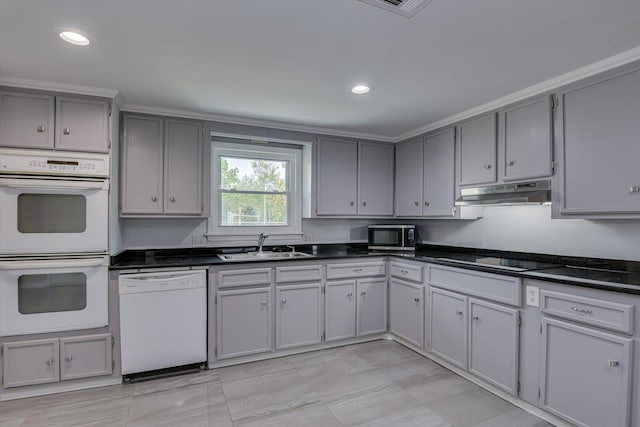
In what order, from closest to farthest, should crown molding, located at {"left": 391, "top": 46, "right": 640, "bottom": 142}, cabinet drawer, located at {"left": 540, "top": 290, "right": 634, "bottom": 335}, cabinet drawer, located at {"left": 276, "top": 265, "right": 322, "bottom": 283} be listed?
cabinet drawer, located at {"left": 540, "top": 290, "right": 634, "bottom": 335} < crown molding, located at {"left": 391, "top": 46, "right": 640, "bottom": 142} < cabinet drawer, located at {"left": 276, "top": 265, "right": 322, "bottom": 283}

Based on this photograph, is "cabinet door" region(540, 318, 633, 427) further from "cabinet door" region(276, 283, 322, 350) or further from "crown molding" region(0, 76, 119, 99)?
"crown molding" region(0, 76, 119, 99)

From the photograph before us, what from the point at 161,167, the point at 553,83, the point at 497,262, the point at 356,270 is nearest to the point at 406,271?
the point at 356,270

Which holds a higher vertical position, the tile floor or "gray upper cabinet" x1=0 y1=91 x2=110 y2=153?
Result: "gray upper cabinet" x1=0 y1=91 x2=110 y2=153

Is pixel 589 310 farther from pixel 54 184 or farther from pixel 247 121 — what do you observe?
pixel 54 184

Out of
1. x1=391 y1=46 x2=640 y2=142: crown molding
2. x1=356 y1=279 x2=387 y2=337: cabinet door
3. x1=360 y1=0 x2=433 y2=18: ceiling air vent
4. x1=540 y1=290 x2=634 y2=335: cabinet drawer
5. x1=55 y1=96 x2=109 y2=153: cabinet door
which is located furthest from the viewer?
x1=356 y1=279 x2=387 y2=337: cabinet door

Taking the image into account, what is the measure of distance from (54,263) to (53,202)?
0.46 m

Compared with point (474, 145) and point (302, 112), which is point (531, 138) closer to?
point (474, 145)

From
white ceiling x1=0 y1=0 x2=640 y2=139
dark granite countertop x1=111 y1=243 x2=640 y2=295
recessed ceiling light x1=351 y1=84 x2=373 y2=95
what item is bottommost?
dark granite countertop x1=111 y1=243 x2=640 y2=295

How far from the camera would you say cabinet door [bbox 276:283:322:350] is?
3.22 m

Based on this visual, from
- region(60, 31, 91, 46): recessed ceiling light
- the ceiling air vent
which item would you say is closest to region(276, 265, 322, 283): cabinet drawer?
region(60, 31, 91, 46): recessed ceiling light

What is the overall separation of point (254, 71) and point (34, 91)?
5.56 ft

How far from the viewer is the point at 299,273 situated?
3.30 meters

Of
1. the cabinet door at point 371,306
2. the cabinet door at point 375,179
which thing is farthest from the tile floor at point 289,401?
the cabinet door at point 375,179

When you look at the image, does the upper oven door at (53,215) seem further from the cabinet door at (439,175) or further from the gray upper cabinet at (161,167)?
the cabinet door at (439,175)
